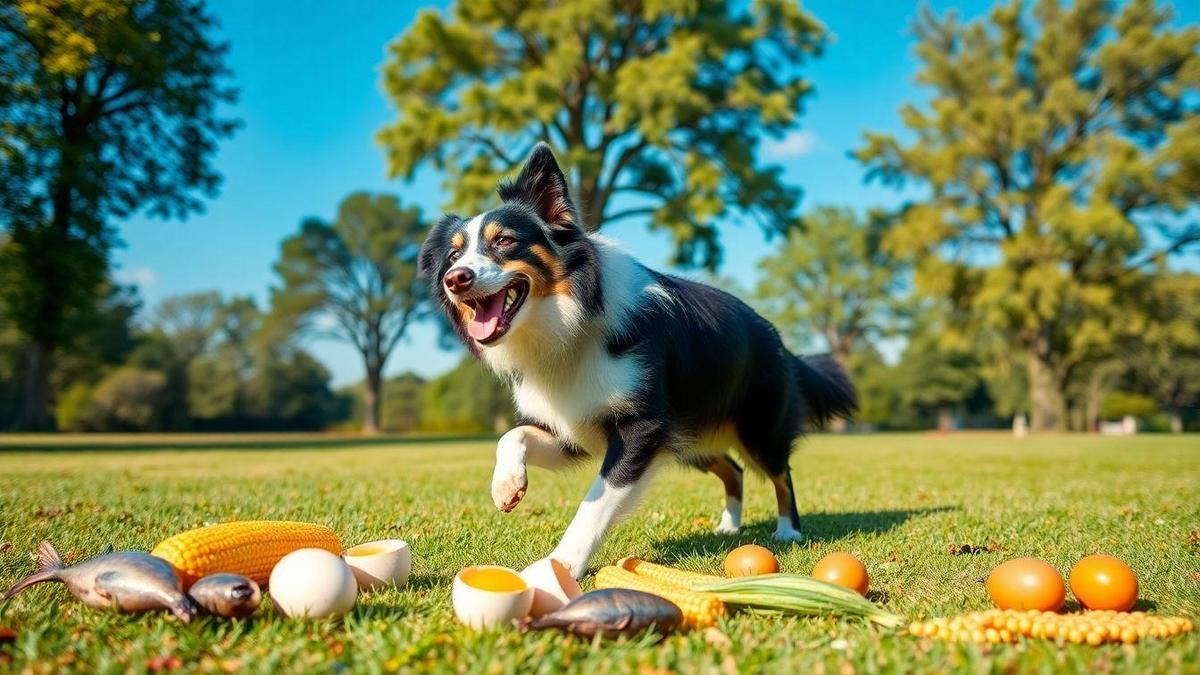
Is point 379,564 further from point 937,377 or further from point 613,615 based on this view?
point 937,377

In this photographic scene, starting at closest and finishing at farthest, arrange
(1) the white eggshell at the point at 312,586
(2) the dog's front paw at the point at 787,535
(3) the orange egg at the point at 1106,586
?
1. (1) the white eggshell at the point at 312,586
2. (3) the orange egg at the point at 1106,586
3. (2) the dog's front paw at the point at 787,535

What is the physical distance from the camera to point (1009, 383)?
70.4 m

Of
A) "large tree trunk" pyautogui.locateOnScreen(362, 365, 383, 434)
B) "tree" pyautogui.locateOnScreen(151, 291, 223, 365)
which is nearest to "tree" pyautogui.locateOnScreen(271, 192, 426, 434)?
"large tree trunk" pyautogui.locateOnScreen(362, 365, 383, 434)

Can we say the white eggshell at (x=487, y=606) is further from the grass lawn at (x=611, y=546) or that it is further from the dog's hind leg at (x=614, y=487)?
the dog's hind leg at (x=614, y=487)

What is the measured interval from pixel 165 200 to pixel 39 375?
24.6 feet

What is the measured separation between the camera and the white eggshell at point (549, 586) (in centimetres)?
318

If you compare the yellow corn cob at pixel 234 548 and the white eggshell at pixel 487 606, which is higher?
the yellow corn cob at pixel 234 548

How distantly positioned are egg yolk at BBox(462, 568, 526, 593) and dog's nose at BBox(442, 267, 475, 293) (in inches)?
54.9

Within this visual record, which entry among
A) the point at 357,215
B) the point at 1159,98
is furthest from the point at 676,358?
the point at 357,215

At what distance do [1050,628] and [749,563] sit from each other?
4.30ft

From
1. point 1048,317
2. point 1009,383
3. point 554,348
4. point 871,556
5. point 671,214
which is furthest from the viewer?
point 1009,383

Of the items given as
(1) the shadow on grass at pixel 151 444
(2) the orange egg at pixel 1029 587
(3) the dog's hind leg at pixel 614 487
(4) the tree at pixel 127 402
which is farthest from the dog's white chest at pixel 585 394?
(4) the tree at pixel 127 402

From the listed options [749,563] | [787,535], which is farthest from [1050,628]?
[787,535]

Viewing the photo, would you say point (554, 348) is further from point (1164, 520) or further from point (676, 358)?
point (1164, 520)
